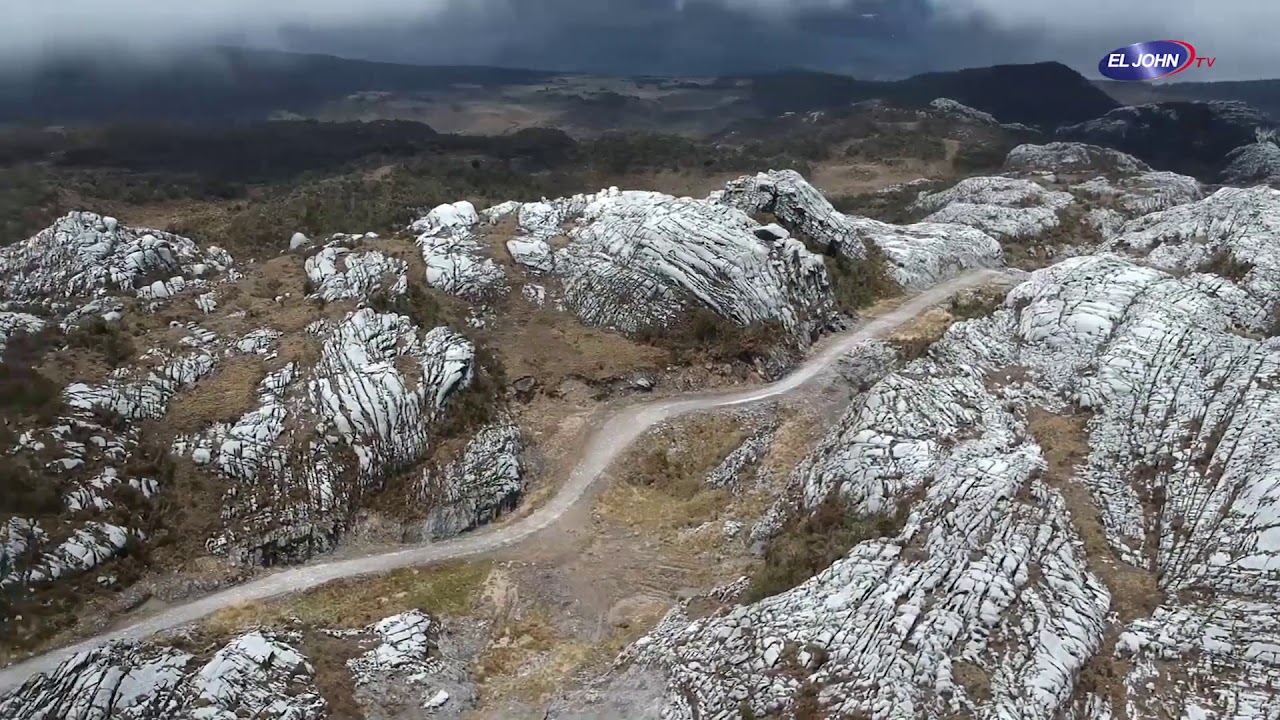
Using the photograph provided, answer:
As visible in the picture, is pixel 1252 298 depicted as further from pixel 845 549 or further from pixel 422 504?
pixel 422 504

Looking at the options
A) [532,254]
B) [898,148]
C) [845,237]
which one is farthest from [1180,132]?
[532,254]

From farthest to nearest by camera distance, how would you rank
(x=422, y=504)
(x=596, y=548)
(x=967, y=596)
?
(x=422, y=504), (x=596, y=548), (x=967, y=596)

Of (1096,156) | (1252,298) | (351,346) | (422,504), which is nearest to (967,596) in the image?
(422,504)

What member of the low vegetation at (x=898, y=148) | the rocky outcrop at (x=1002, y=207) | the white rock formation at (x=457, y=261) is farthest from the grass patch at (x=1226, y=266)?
the low vegetation at (x=898, y=148)

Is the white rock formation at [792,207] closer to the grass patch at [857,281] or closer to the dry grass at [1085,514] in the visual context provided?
the grass patch at [857,281]

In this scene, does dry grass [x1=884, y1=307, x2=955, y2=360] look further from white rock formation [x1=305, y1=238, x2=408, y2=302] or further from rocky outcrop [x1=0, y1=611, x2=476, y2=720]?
rocky outcrop [x1=0, y1=611, x2=476, y2=720]

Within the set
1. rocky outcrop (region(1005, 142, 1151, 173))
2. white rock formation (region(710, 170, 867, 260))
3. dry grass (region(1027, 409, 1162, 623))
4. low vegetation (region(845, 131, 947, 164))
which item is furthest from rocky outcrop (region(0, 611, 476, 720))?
low vegetation (region(845, 131, 947, 164))

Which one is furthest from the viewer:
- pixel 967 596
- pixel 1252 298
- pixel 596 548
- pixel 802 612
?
pixel 1252 298
